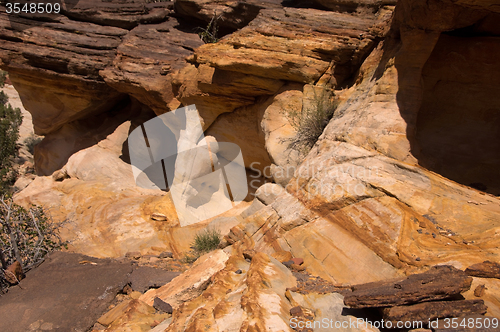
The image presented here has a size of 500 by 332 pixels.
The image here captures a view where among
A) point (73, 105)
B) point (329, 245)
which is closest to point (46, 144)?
point (73, 105)

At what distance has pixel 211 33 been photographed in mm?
9352

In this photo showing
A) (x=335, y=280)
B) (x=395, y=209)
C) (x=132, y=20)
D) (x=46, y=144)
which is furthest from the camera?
(x=46, y=144)

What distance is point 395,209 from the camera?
3.41 metres

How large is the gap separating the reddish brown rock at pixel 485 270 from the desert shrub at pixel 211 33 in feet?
26.6

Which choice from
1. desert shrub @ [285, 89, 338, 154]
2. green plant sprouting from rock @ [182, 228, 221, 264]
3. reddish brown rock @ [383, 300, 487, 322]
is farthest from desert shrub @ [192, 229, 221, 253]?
reddish brown rock @ [383, 300, 487, 322]

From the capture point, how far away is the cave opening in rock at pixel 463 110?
15.0 ft

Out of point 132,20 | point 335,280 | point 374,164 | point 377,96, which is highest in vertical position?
point 132,20

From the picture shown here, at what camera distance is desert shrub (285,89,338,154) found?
5801mm

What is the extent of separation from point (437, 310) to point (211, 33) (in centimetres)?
921

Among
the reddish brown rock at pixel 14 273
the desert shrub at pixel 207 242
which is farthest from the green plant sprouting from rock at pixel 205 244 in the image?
the reddish brown rock at pixel 14 273

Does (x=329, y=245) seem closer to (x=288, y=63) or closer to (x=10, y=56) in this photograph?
(x=288, y=63)

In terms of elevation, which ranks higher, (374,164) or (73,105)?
(374,164)

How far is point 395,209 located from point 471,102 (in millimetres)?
2744

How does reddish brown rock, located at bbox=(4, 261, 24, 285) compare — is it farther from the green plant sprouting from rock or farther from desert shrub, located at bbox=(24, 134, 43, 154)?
desert shrub, located at bbox=(24, 134, 43, 154)
